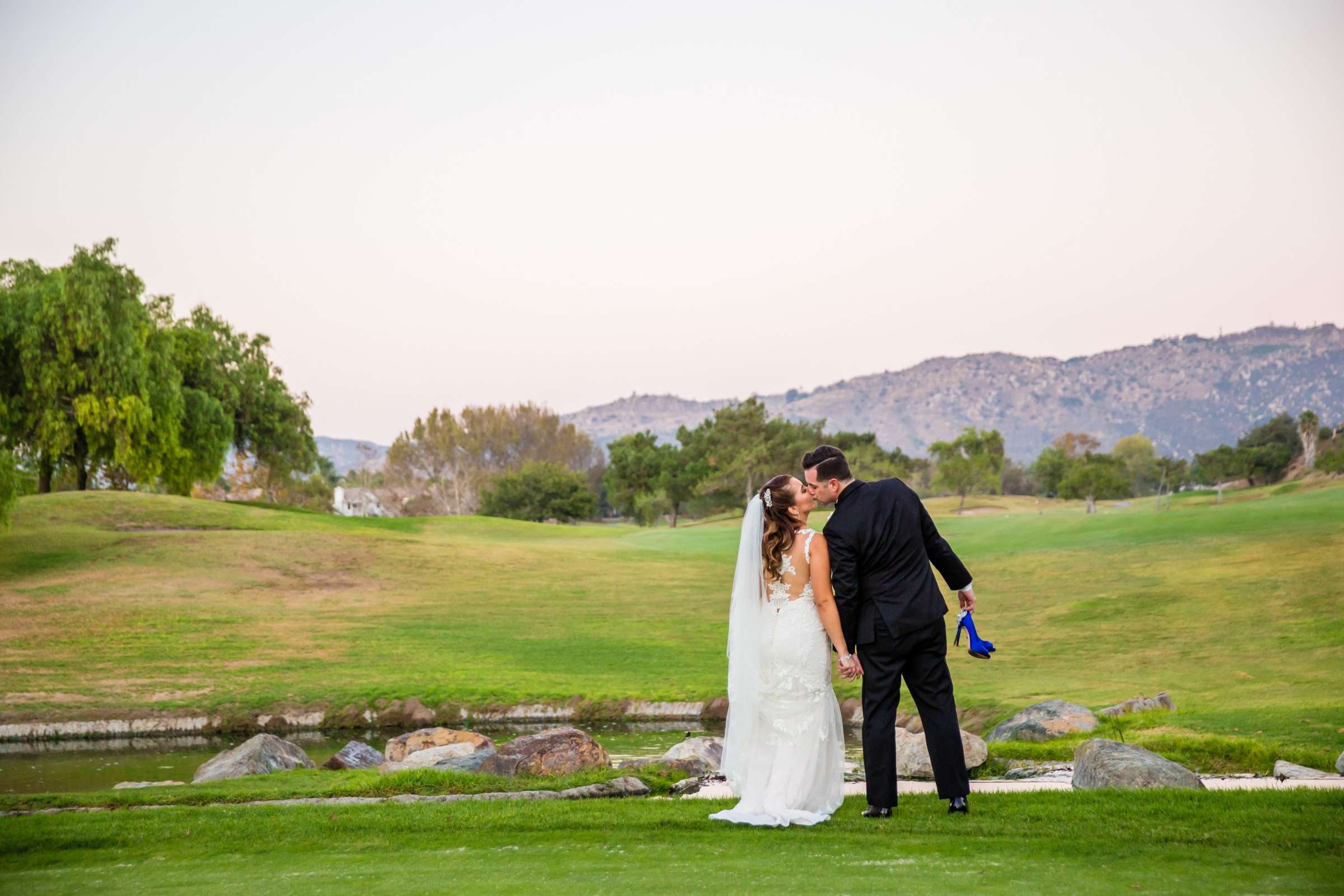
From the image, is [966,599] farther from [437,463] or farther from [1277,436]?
[437,463]

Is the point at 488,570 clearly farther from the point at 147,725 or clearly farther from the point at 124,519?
the point at 147,725

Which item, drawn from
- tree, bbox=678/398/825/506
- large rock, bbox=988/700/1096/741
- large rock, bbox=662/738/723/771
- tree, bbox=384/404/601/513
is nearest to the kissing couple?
large rock, bbox=662/738/723/771

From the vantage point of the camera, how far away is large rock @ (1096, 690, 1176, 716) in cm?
1540

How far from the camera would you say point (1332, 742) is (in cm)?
1238

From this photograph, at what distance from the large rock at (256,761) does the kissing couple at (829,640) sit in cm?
899

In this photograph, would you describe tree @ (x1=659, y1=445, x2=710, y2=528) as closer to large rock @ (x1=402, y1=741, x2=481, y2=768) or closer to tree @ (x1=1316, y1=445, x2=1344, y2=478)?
tree @ (x1=1316, y1=445, x2=1344, y2=478)

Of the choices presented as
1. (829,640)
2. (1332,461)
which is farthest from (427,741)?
(1332,461)

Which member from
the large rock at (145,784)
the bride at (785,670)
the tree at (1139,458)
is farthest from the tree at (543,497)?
the bride at (785,670)

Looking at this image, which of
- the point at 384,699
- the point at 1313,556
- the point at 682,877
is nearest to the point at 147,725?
the point at 384,699

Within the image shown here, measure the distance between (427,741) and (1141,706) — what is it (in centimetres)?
1179

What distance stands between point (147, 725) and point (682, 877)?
18.0 meters

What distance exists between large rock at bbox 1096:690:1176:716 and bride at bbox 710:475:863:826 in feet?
31.1

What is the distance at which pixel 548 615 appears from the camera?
3122 cm

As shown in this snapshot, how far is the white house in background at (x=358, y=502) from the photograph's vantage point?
4523 inches
